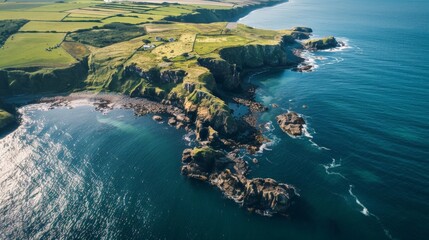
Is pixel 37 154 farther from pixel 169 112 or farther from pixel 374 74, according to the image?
pixel 374 74

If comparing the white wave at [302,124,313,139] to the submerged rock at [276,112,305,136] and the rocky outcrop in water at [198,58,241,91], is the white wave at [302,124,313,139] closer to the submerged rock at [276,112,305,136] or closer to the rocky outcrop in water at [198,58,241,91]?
the submerged rock at [276,112,305,136]

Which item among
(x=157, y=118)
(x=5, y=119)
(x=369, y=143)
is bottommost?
(x=5, y=119)

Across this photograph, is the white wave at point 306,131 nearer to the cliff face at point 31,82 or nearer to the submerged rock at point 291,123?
the submerged rock at point 291,123

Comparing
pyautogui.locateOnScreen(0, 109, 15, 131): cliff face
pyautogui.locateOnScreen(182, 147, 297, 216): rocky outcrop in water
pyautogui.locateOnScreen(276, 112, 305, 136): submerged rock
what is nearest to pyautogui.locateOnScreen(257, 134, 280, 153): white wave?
pyautogui.locateOnScreen(276, 112, 305, 136): submerged rock

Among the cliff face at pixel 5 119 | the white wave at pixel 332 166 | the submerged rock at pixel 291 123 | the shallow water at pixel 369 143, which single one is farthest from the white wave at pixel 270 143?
the cliff face at pixel 5 119

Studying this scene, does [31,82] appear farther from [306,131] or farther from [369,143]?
[369,143]

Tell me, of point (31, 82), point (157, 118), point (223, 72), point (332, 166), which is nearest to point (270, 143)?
point (332, 166)

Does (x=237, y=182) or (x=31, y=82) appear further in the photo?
(x=31, y=82)
